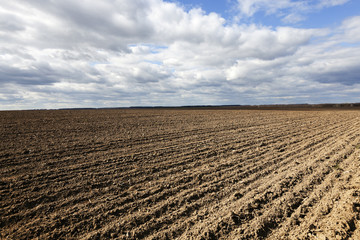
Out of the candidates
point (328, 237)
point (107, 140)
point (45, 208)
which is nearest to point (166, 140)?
point (107, 140)

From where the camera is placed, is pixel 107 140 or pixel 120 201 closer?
pixel 120 201

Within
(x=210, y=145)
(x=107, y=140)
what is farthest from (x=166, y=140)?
(x=107, y=140)

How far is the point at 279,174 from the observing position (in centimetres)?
618

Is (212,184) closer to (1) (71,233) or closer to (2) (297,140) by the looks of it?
(1) (71,233)

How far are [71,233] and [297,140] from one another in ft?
38.4

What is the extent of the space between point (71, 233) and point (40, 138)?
10.0 metres

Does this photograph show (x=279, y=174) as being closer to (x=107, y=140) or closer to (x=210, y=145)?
(x=210, y=145)

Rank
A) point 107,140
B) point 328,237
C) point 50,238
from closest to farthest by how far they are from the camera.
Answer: point 328,237 → point 50,238 → point 107,140

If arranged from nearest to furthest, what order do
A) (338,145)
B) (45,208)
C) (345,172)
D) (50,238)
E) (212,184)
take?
(50,238)
(45,208)
(212,184)
(345,172)
(338,145)

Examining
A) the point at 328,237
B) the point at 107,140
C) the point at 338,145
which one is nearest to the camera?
the point at 328,237

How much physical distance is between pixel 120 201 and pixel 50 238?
1501 mm

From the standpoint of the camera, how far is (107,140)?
36.6ft

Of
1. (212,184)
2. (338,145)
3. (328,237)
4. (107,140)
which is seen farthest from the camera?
(107,140)

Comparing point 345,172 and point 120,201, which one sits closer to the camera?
point 120,201
